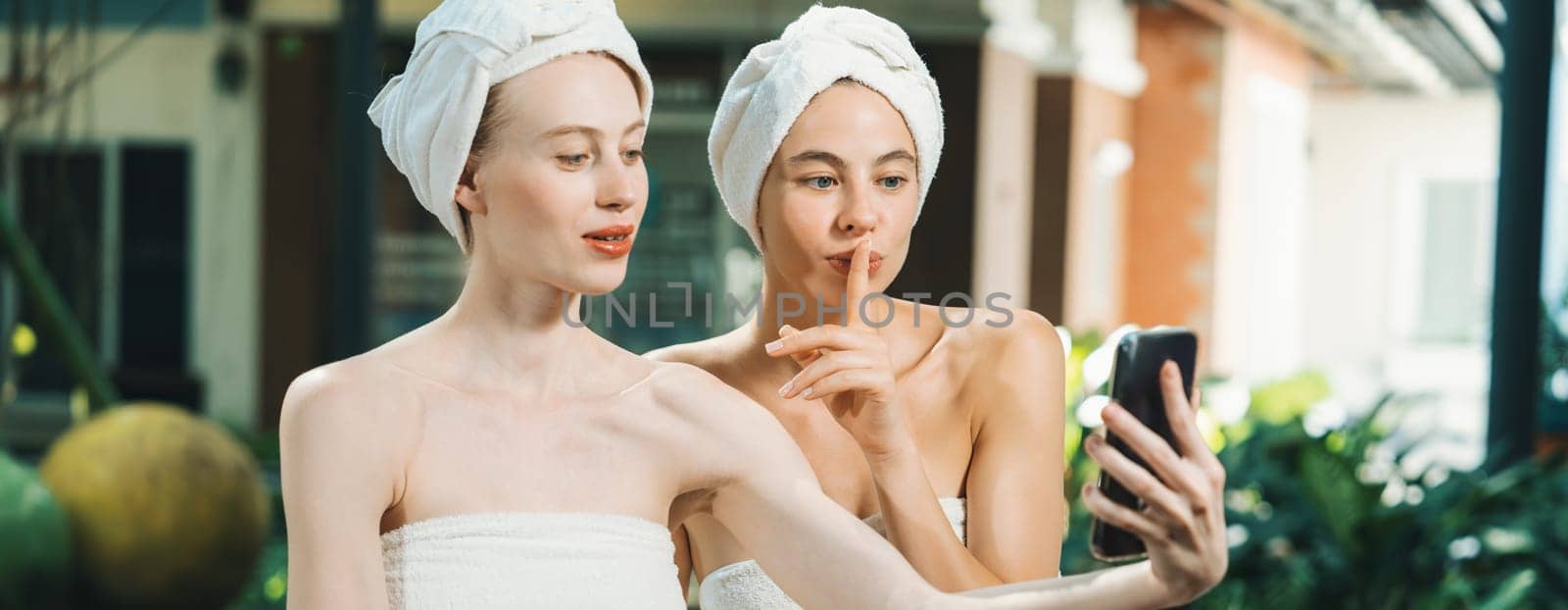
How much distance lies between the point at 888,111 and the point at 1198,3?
9.27 m

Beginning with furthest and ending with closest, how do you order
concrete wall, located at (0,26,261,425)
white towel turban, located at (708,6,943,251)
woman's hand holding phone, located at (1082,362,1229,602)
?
concrete wall, located at (0,26,261,425), white towel turban, located at (708,6,943,251), woman's hand holding phone, located at (1082,362,1229,602)

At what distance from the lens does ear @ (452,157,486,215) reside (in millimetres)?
934

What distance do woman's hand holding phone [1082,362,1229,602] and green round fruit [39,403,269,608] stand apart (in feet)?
6.73

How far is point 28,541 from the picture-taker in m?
2.32

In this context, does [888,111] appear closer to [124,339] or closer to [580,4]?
[580,4]

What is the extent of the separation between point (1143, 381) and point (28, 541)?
2.02 m

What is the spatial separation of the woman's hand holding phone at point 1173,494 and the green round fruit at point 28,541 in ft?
6.49

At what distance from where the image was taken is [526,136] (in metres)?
0.92

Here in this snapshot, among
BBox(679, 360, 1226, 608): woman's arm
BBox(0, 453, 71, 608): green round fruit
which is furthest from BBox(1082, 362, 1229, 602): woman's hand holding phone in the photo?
BBox(0, 453, 71, 608): green round fruit

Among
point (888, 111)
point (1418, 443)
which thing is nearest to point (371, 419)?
point (888, 111)

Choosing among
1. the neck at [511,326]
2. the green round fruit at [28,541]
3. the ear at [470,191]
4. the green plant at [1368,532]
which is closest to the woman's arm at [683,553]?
the neck at [511,326]

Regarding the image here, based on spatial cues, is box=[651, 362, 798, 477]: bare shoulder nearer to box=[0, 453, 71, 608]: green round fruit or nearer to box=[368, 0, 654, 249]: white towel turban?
box=[368, 0, 654, 249]: white towel turban

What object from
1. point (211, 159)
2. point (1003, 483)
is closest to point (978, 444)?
point (1003, 483)

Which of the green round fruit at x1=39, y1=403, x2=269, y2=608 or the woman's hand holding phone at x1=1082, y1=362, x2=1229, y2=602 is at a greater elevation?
the woman's hand holding phone at x1=1082, y1=362, x2=1229, y2=602
